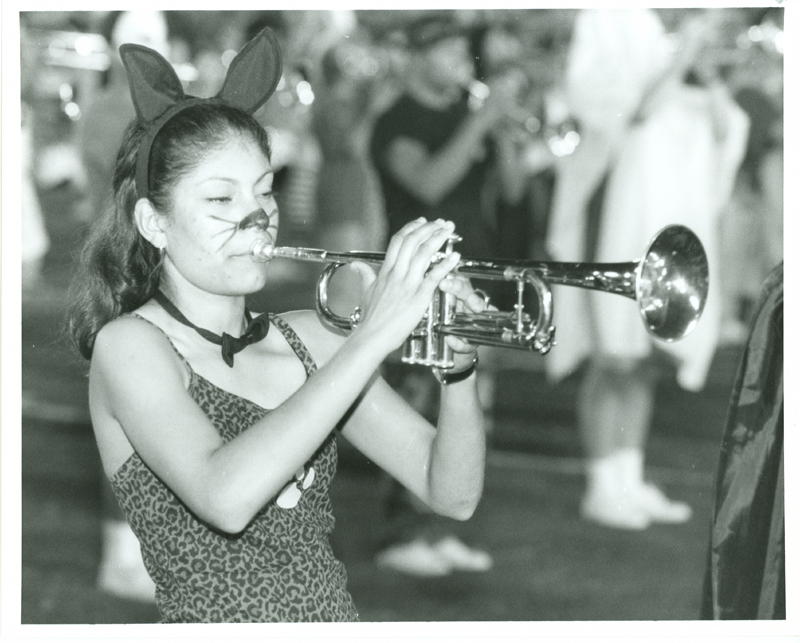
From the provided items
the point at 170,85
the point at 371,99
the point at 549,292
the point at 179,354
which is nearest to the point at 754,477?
the point at 549,292

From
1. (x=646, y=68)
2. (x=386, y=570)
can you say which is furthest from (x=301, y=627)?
(x=646, y=68)

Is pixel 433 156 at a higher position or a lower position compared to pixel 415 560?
higher

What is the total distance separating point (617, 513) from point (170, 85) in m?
3.51

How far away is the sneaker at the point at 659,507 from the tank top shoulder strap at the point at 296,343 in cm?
320

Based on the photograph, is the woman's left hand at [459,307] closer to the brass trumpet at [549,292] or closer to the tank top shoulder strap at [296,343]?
the brass trumpet at [549,292]

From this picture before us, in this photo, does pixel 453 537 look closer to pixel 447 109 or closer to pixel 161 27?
pixel 447 109

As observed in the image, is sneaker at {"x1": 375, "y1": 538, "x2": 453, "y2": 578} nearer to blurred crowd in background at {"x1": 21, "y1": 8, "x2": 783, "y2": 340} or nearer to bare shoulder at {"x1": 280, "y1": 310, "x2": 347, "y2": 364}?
blurred crowd in background at {"x1": 21, "y1": 8, "x2": 783, "y2": 340}

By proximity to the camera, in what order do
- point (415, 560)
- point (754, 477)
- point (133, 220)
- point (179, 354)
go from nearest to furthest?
1. point (179, 354)
2. point (133, 220)
3. point (754, 477)
4. point (415, 560)

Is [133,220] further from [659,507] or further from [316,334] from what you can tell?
[659,507]

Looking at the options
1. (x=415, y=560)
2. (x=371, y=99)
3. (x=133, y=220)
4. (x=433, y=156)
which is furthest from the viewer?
(x=371, y=99)

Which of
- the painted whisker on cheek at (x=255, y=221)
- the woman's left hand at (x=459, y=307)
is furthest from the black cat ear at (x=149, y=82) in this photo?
the woman's left hand at (x=459, y=307)

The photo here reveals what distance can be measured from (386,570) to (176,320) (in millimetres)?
2646

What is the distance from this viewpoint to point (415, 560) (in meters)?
4.81

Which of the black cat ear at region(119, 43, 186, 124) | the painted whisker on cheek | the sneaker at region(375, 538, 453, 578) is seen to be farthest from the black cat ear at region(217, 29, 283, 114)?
the sneaker at region(375, 538, 453, 578)
